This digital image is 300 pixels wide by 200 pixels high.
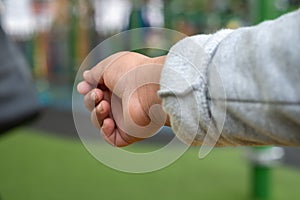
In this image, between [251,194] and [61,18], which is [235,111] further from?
[61,18]

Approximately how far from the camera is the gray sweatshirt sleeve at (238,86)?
0.24m

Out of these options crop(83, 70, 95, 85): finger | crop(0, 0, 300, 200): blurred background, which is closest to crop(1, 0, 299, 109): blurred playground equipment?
crop(0, 0, 300, 200): blurred background

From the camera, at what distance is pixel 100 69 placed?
0.95ft

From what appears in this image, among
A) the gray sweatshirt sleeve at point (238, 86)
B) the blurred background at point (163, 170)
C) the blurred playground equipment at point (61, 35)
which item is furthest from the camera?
the blurred playground equipment at point (61, 35)

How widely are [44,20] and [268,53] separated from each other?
2656mm

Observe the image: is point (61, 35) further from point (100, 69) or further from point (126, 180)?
point (100, 69)

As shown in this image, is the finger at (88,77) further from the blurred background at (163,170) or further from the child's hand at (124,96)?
the blurred background at (163,170)

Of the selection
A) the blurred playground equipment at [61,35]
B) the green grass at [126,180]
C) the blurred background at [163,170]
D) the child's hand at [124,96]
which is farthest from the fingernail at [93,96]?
the blurred playground equipment at [61,35]

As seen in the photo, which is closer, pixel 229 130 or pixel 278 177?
pixel 229 130

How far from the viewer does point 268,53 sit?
240mm

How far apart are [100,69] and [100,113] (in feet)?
0.09

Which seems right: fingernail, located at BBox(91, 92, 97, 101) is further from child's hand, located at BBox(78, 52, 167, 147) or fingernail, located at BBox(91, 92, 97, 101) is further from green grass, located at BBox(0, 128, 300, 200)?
green grass, located at BBox(0, 128, 300, 200)

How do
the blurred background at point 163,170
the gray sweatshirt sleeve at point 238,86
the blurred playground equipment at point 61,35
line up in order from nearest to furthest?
1. the gray sweatshirt sleeve at point 238,86
2. the blurred background at point 163,170
3. the blurred playground equipment at point 61,35

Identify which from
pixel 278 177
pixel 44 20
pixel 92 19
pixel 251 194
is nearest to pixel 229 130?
pixel 251 194
